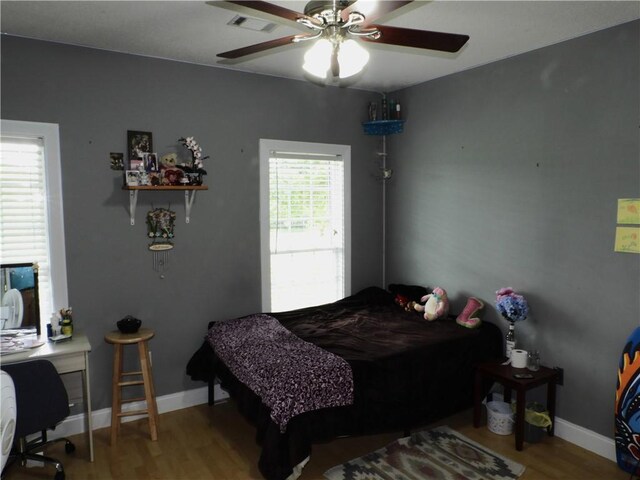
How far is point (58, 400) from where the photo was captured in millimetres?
2496

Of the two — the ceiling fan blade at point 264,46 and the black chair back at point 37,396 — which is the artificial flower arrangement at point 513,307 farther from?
the black chair back at point 37,396

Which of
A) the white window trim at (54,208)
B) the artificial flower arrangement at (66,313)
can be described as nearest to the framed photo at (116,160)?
the white window trim at (54,208)

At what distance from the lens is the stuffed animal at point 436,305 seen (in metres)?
3.62

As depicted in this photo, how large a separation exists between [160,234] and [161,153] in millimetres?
578

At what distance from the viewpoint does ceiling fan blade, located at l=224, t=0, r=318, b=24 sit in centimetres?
158

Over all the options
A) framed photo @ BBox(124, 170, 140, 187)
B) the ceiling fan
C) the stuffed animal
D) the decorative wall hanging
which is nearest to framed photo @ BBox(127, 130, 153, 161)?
framed photo @ BBox(124, 170, 140, 187)

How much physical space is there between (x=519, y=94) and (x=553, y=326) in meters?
1.60

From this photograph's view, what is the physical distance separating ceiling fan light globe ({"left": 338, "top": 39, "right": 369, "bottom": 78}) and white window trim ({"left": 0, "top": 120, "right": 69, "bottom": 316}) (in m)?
2.09

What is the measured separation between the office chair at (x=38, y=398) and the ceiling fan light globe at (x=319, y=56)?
2.08 meters

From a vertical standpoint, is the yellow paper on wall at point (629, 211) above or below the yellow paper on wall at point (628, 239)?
above

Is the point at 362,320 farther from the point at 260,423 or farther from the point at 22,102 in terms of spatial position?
the point at 22,102

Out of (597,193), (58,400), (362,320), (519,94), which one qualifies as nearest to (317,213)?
(362,320)

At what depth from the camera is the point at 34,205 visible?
296 cm

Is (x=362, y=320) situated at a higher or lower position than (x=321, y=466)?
higher
